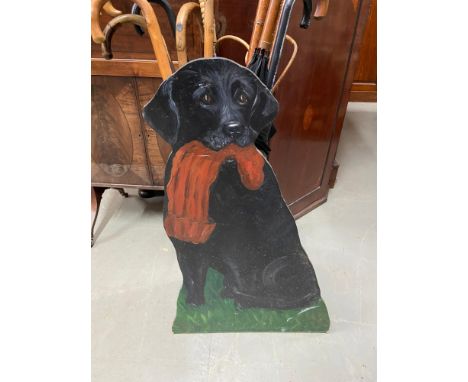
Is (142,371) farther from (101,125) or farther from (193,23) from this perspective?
(193,23)

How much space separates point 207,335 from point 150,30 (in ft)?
2.96

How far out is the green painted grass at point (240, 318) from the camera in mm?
1086

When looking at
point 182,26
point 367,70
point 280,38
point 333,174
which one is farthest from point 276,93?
point 367,70

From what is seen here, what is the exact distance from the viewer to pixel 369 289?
1298 mm

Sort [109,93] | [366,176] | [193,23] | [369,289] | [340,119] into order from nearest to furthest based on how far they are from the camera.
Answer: [193,23], [109,93], [369,289], [340,119], [366,176]

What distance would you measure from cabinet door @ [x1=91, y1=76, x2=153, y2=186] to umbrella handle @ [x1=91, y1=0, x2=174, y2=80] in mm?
394

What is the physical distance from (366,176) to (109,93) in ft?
4.50

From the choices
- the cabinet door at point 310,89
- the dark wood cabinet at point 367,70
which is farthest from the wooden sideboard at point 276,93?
the dark wood cabinet at point 367,70

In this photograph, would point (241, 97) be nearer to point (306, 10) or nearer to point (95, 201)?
point (306, 10)

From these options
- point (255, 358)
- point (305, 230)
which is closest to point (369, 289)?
point (305, 230)

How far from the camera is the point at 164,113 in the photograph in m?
0.81

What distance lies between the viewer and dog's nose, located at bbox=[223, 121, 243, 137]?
808mm

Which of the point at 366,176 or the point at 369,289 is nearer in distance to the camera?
the point at 369,289

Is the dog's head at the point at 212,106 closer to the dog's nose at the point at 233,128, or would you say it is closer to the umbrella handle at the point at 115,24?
the dog's nose at the point at 233,128
